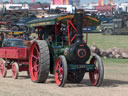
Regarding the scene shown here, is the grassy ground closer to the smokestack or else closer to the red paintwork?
the red paintwork

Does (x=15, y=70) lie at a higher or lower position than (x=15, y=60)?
lower

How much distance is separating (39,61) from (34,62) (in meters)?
0.70

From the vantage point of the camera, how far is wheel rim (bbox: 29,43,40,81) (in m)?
10.2

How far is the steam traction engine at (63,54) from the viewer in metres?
9.31

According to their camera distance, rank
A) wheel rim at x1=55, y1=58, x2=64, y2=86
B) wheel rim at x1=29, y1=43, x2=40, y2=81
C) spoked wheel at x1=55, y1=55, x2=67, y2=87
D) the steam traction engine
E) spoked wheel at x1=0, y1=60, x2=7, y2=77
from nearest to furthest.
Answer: spoked wheel at x1=55, y1=55, x2=67, y2=87
the steam traction engine
wheel rim at x1=55, y1=58, x2=64, y2=86
wheel rim at x1=29, y1=43, x2=40, y2=81
spoked wheel at x1=0, y1=60, x2=7, y2=77

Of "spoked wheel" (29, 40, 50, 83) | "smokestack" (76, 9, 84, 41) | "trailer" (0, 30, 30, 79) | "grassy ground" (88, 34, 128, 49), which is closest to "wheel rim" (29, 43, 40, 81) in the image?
"spoked wheel" (29, 40, 50, 83)

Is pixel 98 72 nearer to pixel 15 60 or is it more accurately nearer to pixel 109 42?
pixel 15 60

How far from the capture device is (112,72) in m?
13.7

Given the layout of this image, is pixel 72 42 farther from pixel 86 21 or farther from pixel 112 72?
pixel 112 72

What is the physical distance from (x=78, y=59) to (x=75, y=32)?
32.4 inches

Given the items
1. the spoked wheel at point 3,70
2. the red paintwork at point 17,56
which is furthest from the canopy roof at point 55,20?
the spoked wheel at point 3,70

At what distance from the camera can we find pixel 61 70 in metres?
9.39

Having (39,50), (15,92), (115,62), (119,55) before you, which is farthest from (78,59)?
(119,55)

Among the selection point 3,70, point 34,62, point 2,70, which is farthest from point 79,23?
point 2,70
